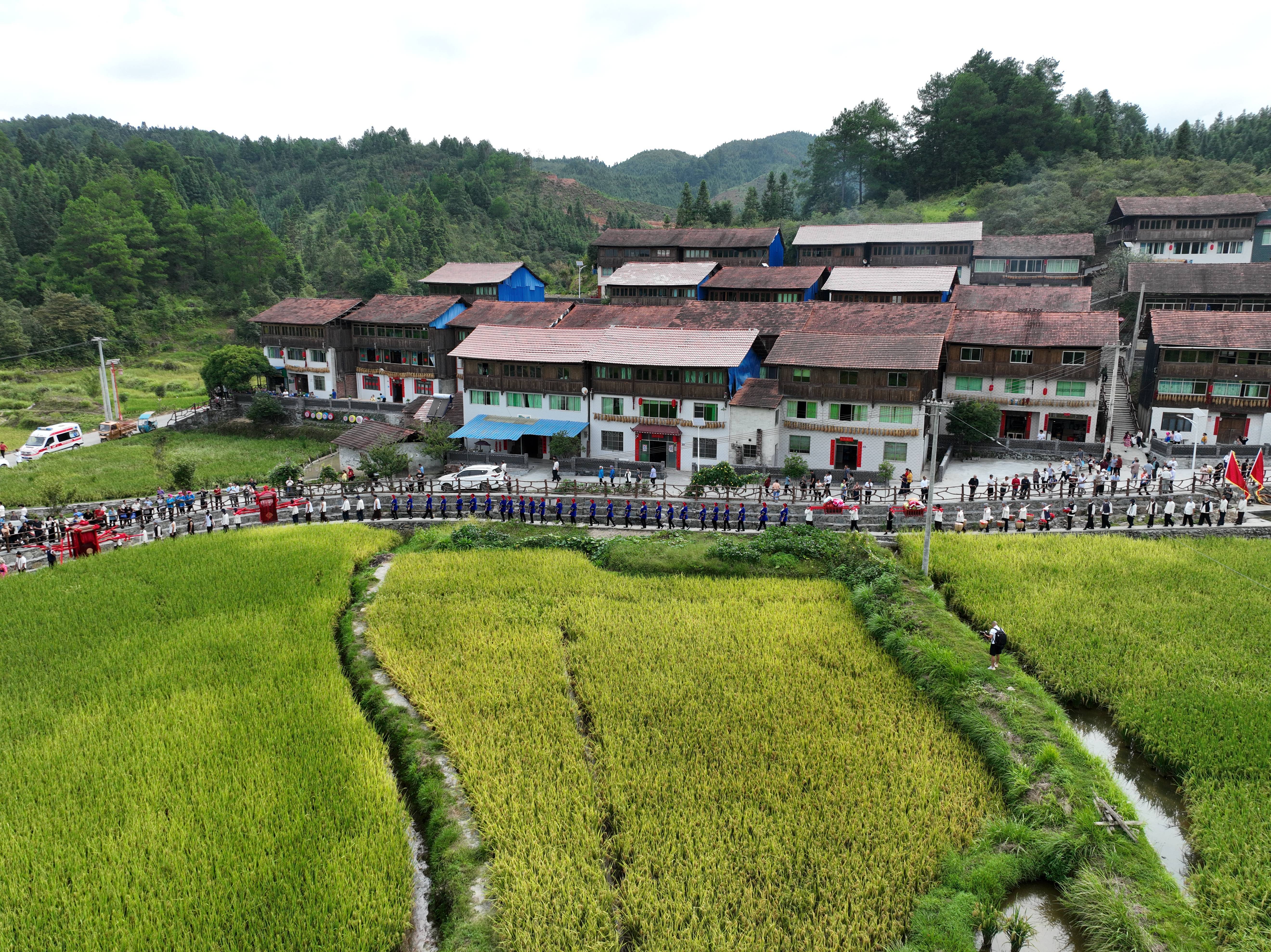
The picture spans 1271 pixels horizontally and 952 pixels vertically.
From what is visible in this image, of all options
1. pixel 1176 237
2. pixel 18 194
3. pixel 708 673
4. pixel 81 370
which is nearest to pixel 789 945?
pixel 708 673

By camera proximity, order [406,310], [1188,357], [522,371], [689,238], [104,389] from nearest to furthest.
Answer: [1188,357], [522,371], [104,389], [406,310], [689,238]

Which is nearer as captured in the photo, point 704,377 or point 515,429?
point 704,377

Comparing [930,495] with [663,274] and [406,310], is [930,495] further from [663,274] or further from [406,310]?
[406,310]

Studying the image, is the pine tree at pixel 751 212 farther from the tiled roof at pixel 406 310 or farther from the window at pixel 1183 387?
the window at pixel 1183 387

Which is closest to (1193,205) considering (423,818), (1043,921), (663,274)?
(663,274)

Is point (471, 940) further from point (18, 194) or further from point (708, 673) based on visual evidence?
point (18, 194)
